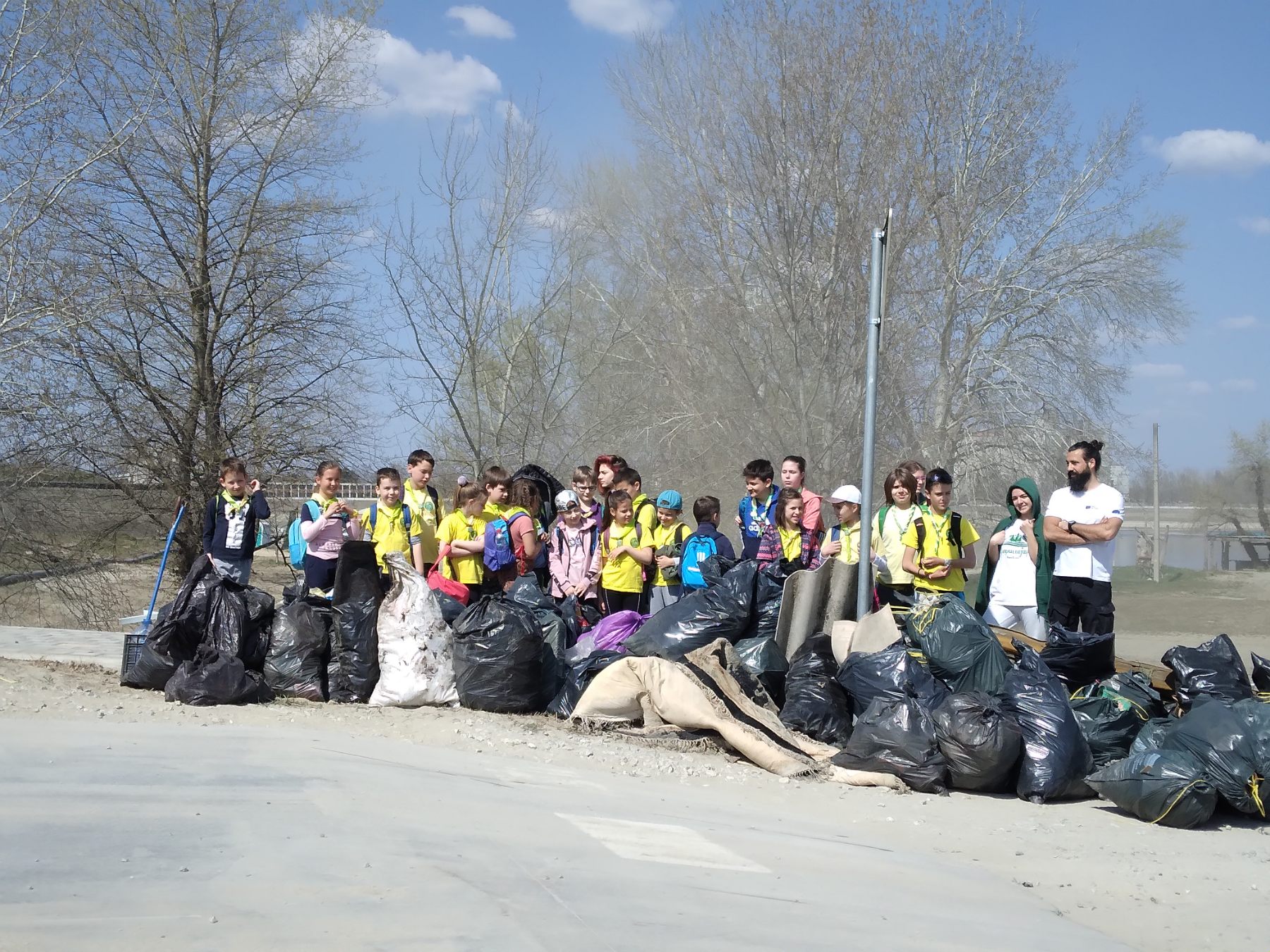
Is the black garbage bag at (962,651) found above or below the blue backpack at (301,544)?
below

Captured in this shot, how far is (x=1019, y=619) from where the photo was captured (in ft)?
23.4

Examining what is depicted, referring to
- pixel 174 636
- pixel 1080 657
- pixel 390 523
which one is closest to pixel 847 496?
pixel 1080 657

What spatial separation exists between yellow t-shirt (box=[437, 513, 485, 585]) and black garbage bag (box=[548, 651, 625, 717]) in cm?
123

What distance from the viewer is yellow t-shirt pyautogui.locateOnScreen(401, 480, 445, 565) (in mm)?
7965

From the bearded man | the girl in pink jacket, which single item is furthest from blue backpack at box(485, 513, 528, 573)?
the bearded man

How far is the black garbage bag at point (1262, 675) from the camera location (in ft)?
19.5

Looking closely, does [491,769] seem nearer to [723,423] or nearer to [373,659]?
[373,659]

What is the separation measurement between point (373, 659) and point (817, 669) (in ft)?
8.89

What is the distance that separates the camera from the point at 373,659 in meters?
6.86

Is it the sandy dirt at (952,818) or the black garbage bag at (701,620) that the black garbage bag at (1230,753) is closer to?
the sandy dirt at (952,818)

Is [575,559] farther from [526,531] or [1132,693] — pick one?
[1132,693]

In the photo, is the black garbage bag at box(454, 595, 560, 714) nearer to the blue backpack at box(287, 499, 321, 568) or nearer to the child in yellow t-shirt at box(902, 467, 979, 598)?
the blue backpack at box(287, 499, 321, 568)

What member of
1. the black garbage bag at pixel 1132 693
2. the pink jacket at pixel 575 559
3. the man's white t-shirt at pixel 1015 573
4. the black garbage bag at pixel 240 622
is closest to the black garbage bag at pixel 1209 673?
the black garbage bag at pixel 1132 693

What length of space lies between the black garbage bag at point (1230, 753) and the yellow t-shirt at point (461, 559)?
14.9 feet
